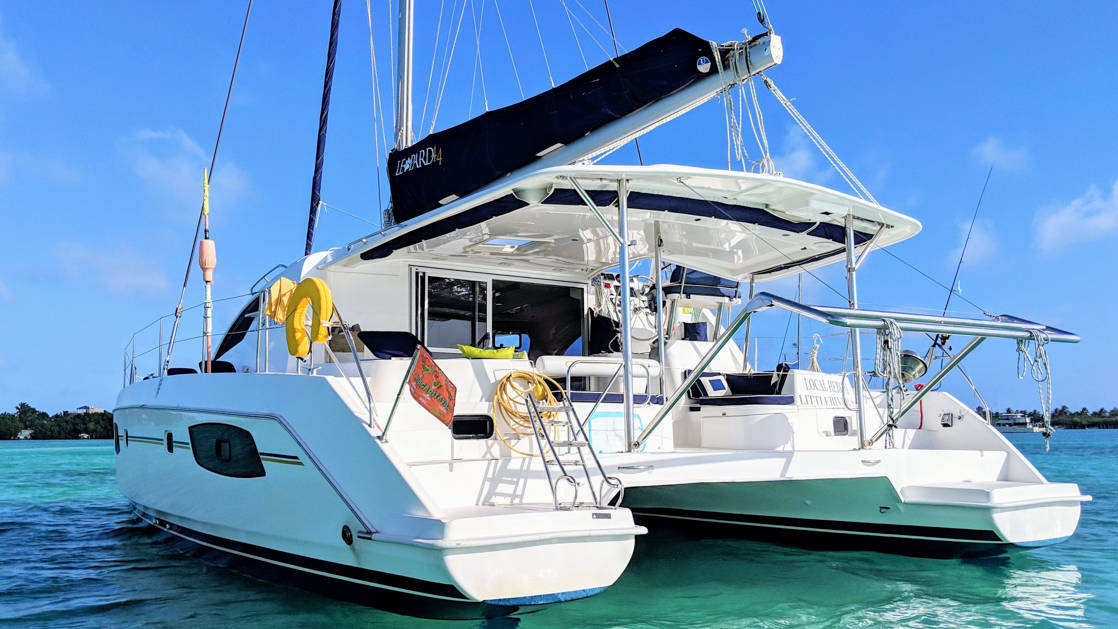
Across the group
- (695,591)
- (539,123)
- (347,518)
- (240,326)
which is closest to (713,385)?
(695,591)

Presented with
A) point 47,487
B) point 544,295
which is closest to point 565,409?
point 544,295

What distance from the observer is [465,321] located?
853 cm

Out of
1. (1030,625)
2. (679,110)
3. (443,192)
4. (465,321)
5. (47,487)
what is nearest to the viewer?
(1030,625)

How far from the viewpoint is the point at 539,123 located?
658 cm

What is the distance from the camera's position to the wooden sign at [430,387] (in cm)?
462

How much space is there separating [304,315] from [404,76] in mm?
4138

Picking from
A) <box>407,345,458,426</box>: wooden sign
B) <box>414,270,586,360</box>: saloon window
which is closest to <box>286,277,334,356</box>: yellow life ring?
<box>407,345,458,426</box>: wooden sign

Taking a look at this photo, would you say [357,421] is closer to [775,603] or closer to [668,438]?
[668,438]

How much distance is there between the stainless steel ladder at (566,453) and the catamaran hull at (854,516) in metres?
2.17

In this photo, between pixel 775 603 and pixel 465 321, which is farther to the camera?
pixel 465 321

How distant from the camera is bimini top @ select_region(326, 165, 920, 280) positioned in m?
5.68

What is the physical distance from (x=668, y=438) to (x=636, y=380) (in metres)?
0.57

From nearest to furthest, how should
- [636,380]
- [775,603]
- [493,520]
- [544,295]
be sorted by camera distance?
[493,520]
[775,603]
[636,380]
[544,295]

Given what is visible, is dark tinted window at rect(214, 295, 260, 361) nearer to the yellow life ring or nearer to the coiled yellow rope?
the yellow life ring
